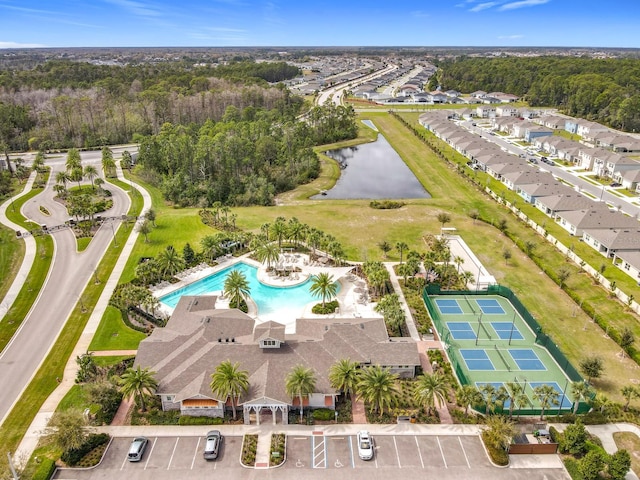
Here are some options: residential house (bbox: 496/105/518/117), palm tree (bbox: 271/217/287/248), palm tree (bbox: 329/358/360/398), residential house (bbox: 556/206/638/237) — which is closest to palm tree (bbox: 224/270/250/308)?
palm tree (bbox: 271/217/287/248)

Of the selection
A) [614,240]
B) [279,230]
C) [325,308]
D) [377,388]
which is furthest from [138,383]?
[614,240]

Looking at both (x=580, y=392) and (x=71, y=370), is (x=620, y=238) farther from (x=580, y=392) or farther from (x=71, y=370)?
(x=71, y=370)

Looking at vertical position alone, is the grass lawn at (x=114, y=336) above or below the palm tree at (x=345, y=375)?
below

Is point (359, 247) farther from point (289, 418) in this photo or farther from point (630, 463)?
point (630, 463)

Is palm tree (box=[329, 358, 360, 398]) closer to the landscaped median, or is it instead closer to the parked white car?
the parked white car

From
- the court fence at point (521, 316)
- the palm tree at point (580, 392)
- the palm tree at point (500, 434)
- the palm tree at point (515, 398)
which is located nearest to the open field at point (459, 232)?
the court fence at point (521, 316)

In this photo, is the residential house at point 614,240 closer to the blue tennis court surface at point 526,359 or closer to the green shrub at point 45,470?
the blue tennis court surface at point 526,359

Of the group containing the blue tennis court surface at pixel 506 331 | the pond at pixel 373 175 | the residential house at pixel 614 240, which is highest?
the residential house at pixel 614 240
